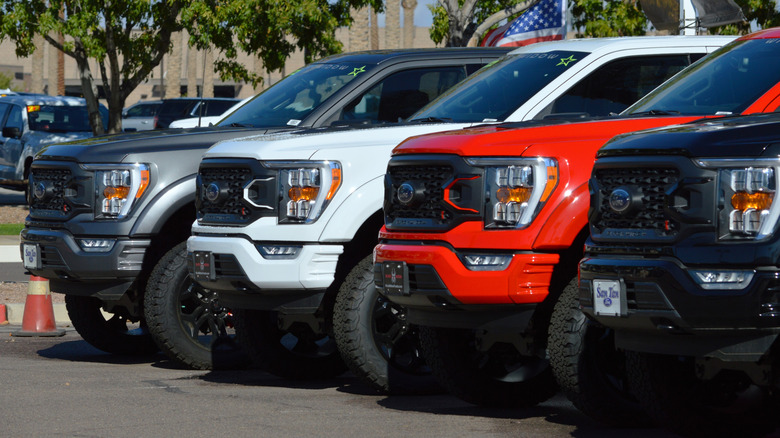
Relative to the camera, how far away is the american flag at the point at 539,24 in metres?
20.0

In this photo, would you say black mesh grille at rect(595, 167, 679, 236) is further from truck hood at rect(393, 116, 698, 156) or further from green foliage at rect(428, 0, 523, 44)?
green foliage at rect(428, 0, 523, 44)

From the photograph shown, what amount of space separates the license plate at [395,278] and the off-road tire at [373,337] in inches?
34.4

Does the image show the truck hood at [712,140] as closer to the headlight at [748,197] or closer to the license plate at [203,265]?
the headlight at [748,197]

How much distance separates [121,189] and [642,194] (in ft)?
15.3

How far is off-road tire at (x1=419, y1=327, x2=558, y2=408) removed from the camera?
769 centimetres

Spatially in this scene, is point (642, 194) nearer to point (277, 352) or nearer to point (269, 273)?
point (269, 273)

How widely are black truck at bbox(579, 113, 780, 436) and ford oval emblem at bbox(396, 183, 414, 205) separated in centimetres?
130

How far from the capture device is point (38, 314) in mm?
11773

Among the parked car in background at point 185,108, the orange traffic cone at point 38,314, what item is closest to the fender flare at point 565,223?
the orange traffic cone at point 38,314

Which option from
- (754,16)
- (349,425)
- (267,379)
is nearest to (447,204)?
(349,425)

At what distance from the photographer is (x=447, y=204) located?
23.6 ft

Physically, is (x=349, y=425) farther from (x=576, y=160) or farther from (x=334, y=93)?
(x=334, y=93)

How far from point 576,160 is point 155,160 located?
12.1 feet

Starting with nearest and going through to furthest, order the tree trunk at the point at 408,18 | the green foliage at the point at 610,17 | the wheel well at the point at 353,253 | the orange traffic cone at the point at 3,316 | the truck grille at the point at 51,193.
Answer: the wheel well at the point at 353,253 → the truck grille at the point at 51,193 → the orange traffic cone at the point at 3,316 → the green foliage at the point at 610,17 → the tree trunk at the point at 408,18
